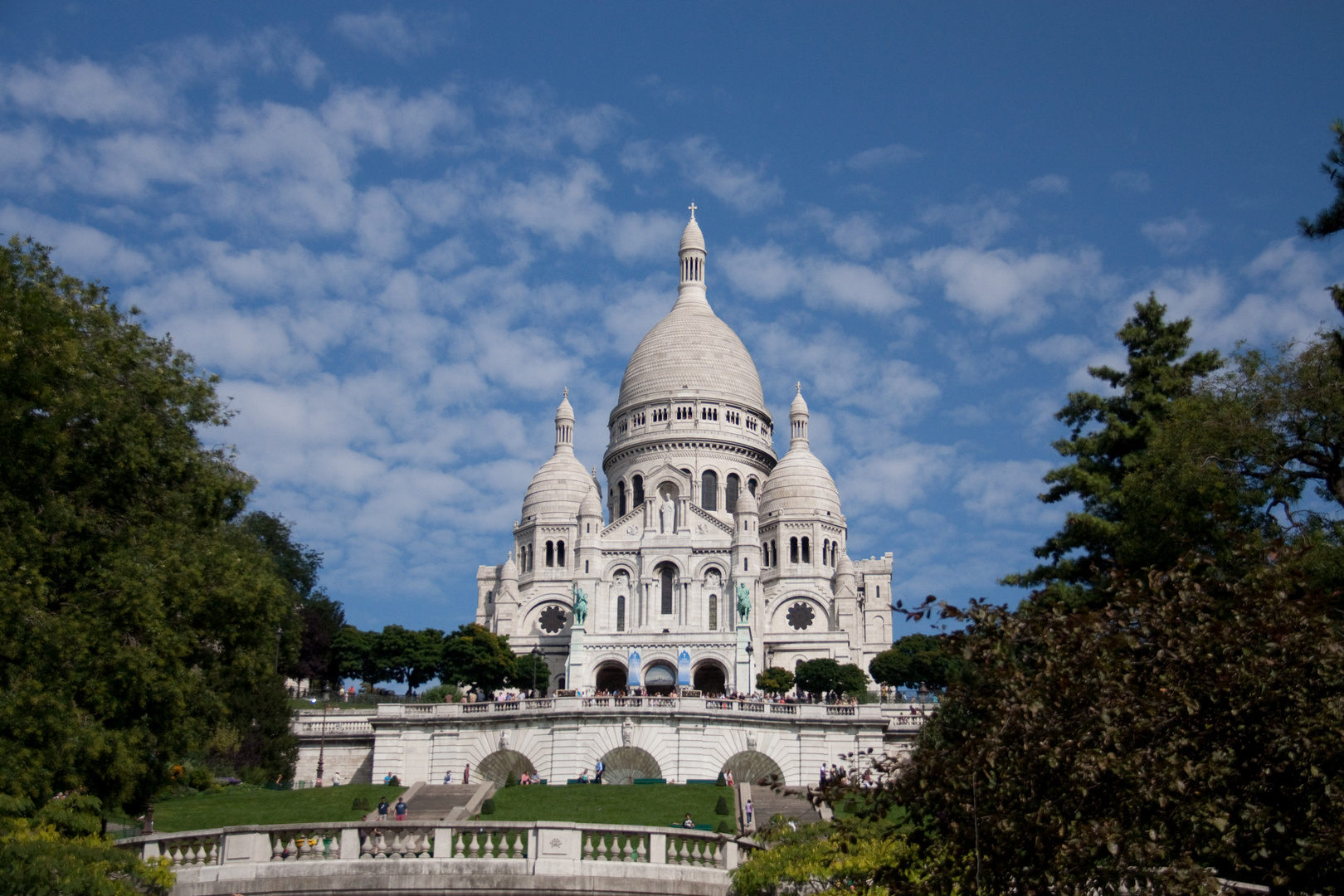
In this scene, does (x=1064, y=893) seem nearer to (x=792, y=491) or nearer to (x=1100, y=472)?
(x=1100, y=472)

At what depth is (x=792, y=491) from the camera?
89250mm

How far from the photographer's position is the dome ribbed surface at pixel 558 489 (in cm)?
9106

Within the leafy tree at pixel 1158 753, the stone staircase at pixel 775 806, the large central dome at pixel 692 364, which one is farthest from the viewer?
the large central dome at pixel 692 364

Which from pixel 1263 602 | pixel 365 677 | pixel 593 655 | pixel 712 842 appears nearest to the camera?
pixel 1263 602

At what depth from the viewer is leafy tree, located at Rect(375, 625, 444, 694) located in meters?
68.2

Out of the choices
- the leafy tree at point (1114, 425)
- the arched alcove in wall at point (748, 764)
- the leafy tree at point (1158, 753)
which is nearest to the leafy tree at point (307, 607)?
the arched alcove in wall at point (748, 764)

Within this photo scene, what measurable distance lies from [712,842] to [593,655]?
54.8 m

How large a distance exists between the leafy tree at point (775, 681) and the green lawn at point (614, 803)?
93.4ft

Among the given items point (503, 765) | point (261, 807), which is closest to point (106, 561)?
point (261, 807)

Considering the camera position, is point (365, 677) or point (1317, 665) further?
point (365, 677)

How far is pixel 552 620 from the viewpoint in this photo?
282 feet

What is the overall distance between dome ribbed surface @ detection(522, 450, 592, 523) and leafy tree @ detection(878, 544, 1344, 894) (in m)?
77.1

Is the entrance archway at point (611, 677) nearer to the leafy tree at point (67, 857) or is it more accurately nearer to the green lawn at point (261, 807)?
the green lawn at point (261, 807)

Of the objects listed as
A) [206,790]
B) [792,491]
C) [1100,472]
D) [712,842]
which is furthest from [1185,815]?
[792,491]
